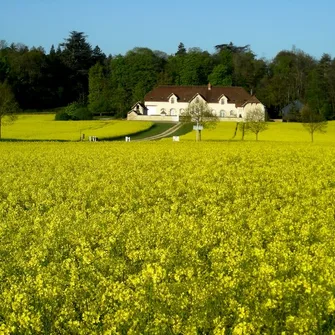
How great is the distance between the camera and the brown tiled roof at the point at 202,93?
123000 millimetres

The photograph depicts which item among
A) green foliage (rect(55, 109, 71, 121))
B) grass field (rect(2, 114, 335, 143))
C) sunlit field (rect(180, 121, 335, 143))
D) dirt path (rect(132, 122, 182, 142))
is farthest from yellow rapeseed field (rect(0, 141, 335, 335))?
green foliage (rect(55, 109, 71, 121))

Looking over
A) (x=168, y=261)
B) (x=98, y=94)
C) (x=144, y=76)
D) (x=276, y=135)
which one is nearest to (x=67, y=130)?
(x=276, y=135)

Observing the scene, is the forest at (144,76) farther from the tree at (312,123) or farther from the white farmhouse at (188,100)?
the tree at (312,123)

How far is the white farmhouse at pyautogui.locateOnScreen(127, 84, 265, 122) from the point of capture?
122m

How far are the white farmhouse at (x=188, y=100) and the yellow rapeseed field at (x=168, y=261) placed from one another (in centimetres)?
10311

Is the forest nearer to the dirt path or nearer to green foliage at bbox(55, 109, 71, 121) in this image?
green foliage at bbox(55, 109, 71, 121)

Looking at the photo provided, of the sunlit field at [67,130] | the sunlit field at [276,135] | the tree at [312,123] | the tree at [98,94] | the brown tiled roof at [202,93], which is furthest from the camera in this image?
the tree at [98,94]

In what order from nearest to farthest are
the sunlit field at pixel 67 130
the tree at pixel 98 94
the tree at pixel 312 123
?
the tree at pixel 312 123, the sunlit field at pixel 67 130, the tree at pixel 98 94

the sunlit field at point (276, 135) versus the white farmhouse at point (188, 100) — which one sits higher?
the white farmhouse at point (188, 100)

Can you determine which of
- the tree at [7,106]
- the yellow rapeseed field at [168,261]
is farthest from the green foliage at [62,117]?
the yellow rapeseed field at [168,261]

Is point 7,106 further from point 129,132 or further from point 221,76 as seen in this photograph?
point 221,76

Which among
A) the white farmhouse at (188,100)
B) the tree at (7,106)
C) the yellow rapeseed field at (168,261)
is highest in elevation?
the white farmhouse at (188,100)

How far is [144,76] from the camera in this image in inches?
5600

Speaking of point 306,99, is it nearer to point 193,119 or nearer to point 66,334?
point 193,119
